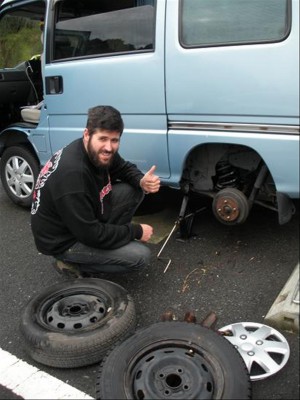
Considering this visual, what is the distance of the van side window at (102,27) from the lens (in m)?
3.03

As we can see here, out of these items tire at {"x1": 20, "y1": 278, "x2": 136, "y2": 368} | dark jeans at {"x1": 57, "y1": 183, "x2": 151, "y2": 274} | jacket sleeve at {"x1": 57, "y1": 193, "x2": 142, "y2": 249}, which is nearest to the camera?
tire at {"x1": 20, "y1": 278, "x2": 136, "y2": 368}

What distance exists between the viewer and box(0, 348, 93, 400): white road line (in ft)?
6.98

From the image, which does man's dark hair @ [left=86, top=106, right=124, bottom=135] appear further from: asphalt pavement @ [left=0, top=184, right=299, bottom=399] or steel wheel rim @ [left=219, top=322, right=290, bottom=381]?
steel wheel rim @ [left=219, top=322, right=290, bottom=381]

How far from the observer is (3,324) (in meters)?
2.72

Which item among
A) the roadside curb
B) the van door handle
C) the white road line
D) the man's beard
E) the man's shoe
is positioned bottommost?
the white road line

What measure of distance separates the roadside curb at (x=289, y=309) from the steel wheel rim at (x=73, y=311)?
1.04m

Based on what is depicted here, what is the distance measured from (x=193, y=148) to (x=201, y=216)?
0.80m

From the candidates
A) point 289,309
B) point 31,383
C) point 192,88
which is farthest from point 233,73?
point 31,383

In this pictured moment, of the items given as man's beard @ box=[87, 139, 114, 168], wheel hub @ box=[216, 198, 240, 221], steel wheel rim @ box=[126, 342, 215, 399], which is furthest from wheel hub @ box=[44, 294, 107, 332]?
wheel hub @ box=[216, 198, 240, 221]

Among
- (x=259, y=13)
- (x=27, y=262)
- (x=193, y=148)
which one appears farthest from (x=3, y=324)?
(x=259, y=13)

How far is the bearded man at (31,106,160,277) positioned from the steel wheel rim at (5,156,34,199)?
1.37 meters

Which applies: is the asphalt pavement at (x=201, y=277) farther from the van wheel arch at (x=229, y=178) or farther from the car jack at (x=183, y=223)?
the van wheel arch at (x=229, y=178)

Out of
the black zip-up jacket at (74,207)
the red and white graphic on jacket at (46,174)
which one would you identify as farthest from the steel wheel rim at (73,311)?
the red and white graphic on jacket at (46,174)

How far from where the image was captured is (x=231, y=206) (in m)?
2.85
